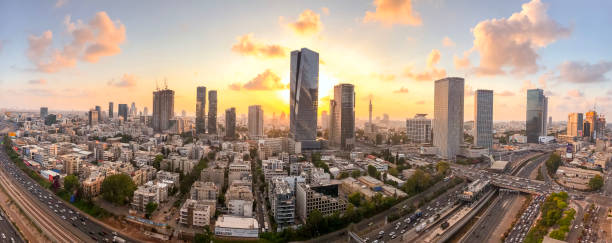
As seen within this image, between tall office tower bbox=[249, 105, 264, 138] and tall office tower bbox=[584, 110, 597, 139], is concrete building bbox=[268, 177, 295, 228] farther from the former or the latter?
tall office tower bbox=[584, 110, 597, 139]

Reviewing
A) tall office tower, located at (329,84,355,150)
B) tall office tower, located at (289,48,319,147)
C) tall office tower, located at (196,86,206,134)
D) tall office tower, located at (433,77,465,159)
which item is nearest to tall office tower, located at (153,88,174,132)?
tall office tower, located at (196,86,206,134)

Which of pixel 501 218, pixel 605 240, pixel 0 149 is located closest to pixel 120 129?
pixel 0 149

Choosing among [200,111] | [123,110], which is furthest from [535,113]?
[123,110]

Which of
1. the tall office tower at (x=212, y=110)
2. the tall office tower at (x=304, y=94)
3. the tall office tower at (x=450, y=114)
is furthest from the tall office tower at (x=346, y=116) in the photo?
the tall office tower at (x=212, y=110)

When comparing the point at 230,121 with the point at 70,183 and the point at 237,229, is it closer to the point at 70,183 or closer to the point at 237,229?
the point at 70,183

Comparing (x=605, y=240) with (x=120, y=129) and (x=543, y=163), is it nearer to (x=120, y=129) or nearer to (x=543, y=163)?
(x=543, y=163)
